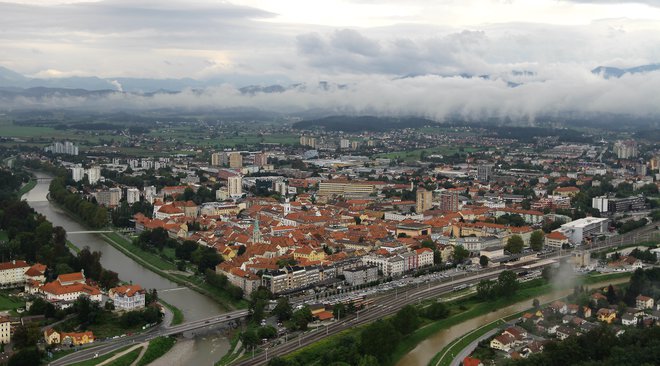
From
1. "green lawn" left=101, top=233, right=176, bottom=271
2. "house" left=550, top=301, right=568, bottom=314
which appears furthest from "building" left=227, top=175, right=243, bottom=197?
"house" left=550, top=301, right=568, bottom=314

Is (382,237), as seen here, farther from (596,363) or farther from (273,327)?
(596,363)

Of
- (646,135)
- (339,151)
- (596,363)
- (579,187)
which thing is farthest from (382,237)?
(646,135)

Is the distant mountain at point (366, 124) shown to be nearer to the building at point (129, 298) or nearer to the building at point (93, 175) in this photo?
the building at point (93, 175)

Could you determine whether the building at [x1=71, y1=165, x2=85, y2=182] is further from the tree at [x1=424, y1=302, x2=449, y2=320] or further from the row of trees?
the tree at [x1=424, y1=302, x2=449, y2=320]

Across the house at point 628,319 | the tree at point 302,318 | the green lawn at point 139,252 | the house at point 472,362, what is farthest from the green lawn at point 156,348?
the house at point 628,319

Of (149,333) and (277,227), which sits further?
(277,227)
